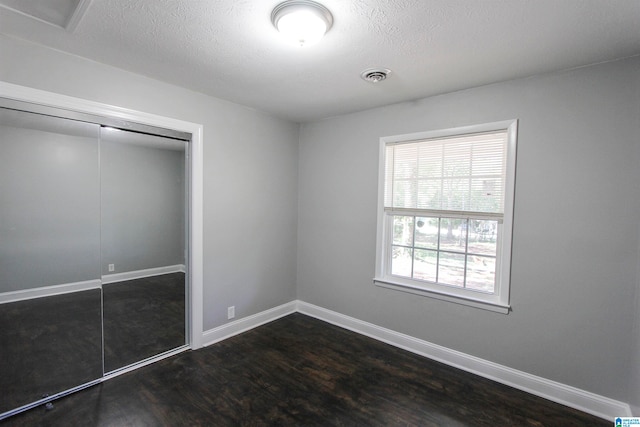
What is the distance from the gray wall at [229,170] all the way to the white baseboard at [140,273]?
28 cm

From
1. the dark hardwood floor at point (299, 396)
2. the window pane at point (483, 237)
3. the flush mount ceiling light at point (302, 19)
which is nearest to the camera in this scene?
the flush mount ceiling light at point (302, 19)

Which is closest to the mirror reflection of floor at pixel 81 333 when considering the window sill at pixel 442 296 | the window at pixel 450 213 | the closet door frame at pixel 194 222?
the closet door frame at pixel 194 222

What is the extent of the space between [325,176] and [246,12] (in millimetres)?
2243

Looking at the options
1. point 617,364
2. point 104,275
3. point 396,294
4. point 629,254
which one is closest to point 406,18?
point 629,254

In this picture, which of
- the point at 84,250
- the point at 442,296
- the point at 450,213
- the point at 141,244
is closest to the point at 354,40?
the point at 450,213

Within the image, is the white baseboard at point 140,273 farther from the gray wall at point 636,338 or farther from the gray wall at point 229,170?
the gray wall at point 636,338

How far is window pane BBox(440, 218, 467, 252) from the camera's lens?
8.91 feet

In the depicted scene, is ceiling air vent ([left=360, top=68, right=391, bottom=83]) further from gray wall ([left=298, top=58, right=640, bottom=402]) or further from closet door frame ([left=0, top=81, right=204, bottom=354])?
closet door frame ([left=0, top=81, right=204, bottom=354])

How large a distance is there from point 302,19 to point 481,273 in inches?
96.1

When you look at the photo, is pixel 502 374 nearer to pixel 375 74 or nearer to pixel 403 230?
pixel 403 230

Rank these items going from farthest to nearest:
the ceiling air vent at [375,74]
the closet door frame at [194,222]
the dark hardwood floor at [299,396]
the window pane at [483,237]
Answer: the closet door frame at [194,222] < the window pane at [483,237] < the ceiling air vent at [375,74] < the dark hardwood floor at [299,396]

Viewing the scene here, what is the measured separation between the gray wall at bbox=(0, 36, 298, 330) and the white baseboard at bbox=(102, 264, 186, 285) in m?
0.28

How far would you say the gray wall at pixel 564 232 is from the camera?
203 centimetres

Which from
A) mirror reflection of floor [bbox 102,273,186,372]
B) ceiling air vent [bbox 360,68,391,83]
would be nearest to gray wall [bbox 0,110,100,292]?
mirror reflection of floor [bbox 102,273,186,372]
